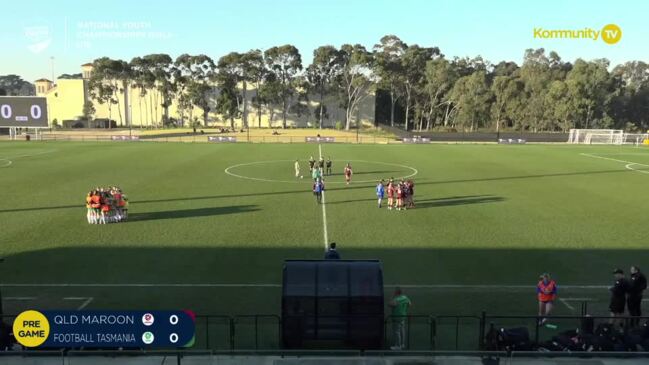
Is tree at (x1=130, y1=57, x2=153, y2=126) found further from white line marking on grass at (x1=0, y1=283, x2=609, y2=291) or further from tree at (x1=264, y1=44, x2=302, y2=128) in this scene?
white line marking on grass at (x1=0, y1=283, x2=609, y2=291)

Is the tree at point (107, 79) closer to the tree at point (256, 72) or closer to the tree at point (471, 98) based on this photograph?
the tree at point (256, 72)

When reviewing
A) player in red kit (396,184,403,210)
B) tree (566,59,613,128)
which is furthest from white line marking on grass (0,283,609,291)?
tree (566,59,613,128)

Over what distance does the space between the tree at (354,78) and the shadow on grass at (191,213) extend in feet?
280

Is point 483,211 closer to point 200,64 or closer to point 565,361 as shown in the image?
point 565,361

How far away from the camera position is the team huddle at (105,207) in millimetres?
21561

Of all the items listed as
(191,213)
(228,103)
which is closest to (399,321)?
(191,213)

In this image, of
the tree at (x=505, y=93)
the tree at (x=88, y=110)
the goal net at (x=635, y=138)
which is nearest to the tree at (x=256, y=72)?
the tree at (x=88, y=110)

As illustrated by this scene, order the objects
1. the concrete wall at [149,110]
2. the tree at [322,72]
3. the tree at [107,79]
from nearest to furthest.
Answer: the tree at [107,79] < the tree at [322,72] < the concrete wall at [149,110]

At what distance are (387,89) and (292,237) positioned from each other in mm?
98580

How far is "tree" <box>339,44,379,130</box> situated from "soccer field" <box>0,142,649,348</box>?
72.0 metres

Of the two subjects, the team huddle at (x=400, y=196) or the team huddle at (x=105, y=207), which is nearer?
the team huddle at (x=105, y=207)

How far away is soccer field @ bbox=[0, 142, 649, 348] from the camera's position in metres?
→ 14.2

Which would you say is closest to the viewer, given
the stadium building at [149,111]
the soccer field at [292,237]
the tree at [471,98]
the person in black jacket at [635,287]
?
the person in black jacket at [635,287]

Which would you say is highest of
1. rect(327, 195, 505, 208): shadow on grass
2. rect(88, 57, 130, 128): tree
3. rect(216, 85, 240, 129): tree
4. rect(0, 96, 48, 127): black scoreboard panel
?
rect(88, 57, 130, 128): tree
